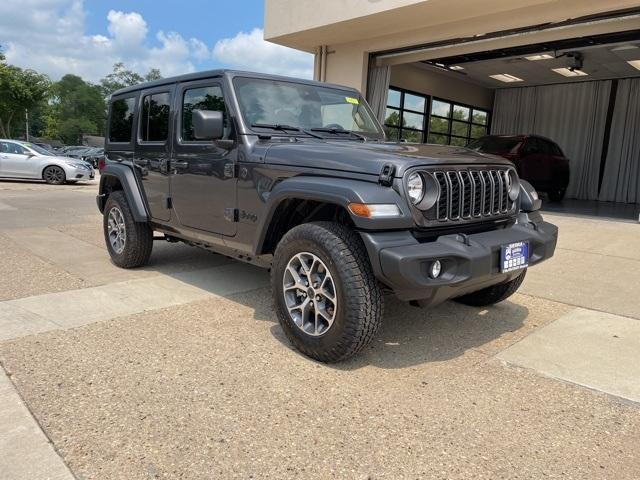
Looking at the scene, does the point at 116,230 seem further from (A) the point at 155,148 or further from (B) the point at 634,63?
(B) the point at 634,63

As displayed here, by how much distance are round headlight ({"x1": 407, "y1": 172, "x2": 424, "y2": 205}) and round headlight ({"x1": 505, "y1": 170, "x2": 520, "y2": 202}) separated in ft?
3.34

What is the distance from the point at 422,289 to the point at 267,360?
Result: 44.2 inches

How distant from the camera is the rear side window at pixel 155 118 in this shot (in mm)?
4824

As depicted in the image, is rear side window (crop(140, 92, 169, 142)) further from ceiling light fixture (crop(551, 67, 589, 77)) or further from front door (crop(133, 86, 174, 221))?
ceiling light fixture (crop(551, 67, 589, 77))

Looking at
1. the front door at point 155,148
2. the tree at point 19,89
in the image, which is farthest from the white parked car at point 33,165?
the tree at point 19,89

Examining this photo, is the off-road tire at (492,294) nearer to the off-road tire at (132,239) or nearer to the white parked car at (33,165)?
the off-road tire at (132,239)

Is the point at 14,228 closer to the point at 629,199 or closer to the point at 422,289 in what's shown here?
the point at 422,289

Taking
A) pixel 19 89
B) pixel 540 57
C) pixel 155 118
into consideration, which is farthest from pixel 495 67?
pixel 19 89

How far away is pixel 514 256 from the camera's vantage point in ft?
10.9

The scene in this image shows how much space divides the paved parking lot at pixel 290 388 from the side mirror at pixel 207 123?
1.42m

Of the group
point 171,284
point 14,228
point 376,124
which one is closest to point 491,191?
point 376,124

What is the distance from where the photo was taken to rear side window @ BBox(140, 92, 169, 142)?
190 inches

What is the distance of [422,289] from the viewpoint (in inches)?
113

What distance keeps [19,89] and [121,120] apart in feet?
124
